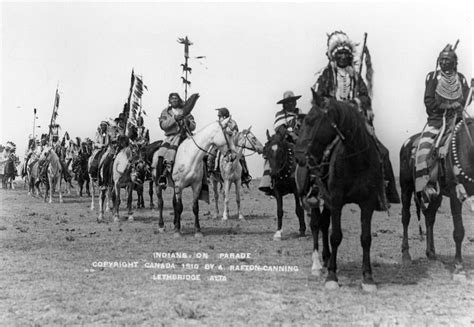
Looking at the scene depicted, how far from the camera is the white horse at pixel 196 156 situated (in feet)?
34.8

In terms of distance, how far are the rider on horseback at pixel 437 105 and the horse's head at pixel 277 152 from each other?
3.11m

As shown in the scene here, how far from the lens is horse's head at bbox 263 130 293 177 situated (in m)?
10.3

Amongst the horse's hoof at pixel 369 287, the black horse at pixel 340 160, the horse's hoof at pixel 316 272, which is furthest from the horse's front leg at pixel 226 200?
the horse's hoof at pixel 369 287

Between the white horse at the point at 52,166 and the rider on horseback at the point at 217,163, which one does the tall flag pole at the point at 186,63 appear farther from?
the white horse at the point at 52,166

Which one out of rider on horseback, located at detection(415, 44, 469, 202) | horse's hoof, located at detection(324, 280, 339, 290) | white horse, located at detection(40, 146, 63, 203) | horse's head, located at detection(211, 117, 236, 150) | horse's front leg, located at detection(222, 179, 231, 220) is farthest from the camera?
white horse, located at detection(40, 146, 63, 203)

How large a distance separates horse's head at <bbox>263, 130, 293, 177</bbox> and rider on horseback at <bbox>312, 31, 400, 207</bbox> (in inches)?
104

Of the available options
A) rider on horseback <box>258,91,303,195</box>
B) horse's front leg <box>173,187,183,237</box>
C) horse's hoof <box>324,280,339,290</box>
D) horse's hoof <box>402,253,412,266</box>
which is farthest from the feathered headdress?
horse's front leg <box>173,187,183,237</box>

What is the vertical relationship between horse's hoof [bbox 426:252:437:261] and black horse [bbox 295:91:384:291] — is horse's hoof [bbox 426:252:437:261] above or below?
below

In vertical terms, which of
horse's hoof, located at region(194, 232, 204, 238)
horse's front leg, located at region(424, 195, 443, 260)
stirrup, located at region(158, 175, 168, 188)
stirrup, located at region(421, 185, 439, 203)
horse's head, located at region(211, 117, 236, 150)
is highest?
horse's head, located at region(211, 117, 236, 150)

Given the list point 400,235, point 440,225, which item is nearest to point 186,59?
point 400,235

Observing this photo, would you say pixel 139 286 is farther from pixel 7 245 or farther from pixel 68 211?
pixel 68 211

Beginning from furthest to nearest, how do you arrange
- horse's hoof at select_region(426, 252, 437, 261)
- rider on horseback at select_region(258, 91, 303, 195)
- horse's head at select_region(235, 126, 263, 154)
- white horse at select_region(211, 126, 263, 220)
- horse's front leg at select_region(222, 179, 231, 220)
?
horse's front leg at select_region(222, 179, 231, 220)
white horse at select_region(211, 126, 263, 220)
horse's head at select_region(235, 126, 263, 154)
rider on horseback at select_region(258, 91, 303, 195)
horse's hoof at select_region(426, 252, 437, 261)

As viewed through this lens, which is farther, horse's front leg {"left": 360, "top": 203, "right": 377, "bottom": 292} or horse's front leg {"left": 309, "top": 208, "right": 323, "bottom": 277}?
horse's front leg {"left": 309, "top": 208, "right": 323, "bottom": 277}

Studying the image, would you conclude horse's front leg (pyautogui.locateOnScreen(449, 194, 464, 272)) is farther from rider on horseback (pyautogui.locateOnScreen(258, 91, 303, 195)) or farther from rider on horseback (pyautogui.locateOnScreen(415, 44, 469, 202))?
rider on horseback (pyautogui.locateOnScreen(258, 91, 303, 195))
